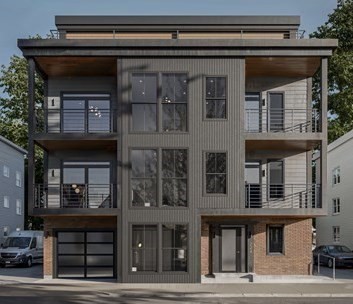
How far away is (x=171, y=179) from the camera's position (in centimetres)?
2361

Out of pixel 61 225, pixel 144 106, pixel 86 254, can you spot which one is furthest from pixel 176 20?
pixel 86 254

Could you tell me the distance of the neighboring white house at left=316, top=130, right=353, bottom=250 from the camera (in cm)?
3794

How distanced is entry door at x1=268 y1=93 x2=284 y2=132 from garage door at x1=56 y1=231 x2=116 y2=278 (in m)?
8.33

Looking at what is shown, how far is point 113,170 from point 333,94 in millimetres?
27042

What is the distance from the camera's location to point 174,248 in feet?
76.8

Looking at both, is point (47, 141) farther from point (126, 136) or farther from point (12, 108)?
point (12, 108)

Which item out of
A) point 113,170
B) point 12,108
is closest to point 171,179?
point 113,170

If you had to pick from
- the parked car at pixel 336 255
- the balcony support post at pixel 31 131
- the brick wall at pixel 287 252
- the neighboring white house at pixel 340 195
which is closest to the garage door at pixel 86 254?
the balcony support post at pixel 31 131

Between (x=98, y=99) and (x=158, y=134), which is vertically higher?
(x=98, y=99)

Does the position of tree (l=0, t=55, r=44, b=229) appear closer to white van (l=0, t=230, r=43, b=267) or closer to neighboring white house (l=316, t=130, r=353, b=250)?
white van (l=0, t=230, r=43, b=267)

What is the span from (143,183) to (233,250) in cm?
483

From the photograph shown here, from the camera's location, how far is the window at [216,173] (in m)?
23.6

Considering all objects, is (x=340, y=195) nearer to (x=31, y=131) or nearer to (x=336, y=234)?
(x=336, y=234)

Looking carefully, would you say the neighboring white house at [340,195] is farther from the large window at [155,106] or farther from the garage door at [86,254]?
the garage door at [86,254]
